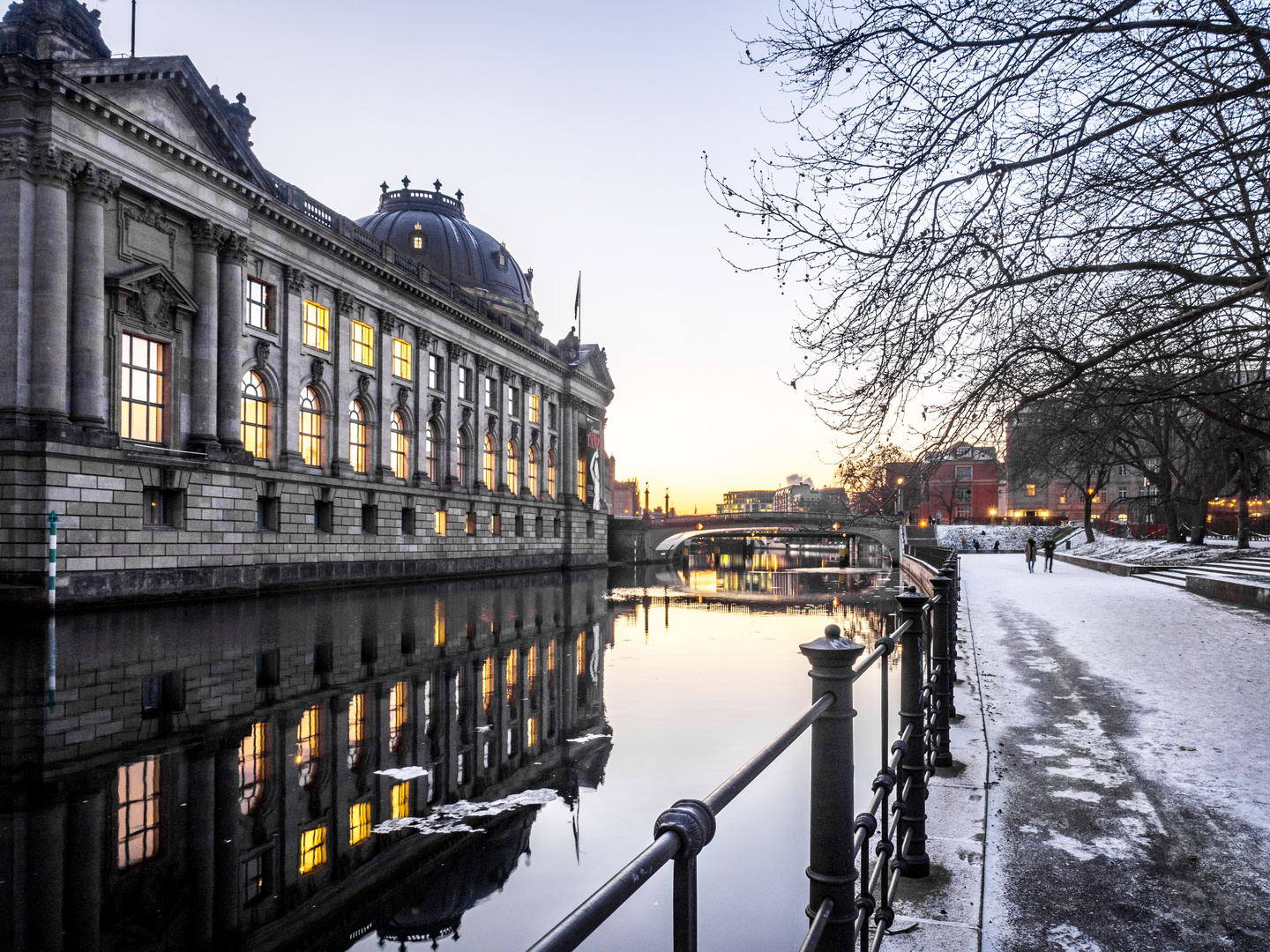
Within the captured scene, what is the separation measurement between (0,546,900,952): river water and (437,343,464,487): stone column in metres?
28.2

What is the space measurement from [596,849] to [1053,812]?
3.31 metres

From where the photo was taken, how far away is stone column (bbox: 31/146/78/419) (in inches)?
936

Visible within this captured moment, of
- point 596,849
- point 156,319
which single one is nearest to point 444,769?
point 596,849

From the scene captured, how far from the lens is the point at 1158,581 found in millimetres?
35812

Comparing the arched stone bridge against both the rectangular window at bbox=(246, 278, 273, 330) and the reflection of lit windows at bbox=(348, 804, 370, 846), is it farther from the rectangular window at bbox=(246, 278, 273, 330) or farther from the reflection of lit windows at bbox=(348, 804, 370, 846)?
the reflection of lit windows at bbox=(348, 804, 370, 846)

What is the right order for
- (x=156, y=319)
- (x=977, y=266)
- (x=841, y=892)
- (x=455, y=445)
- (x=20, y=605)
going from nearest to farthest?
1. (x=841, y=892)
2. (x=977, y=266)
3. (x=20, y=605)
4. (x=156, y=319)
5. (x=455, y=445)

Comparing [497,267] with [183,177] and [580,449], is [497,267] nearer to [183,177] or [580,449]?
[580,449]

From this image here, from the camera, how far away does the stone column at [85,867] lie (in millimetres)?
5277

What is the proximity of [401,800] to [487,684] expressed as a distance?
580 cm

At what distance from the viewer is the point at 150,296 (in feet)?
90.5

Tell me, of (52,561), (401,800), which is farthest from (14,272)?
(401,800)

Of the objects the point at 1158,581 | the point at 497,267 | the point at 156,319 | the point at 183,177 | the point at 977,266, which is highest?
the point at 497,267

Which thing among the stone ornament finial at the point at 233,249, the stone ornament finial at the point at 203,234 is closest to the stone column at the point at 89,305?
the stone ornament finial at the point at 203,234

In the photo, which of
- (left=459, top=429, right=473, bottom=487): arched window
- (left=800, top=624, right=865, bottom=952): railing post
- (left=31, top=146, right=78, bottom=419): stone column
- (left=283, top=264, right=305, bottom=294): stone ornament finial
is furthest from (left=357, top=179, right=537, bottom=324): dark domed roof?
(left=800, top=624, right=865, bottom=952): railing post
